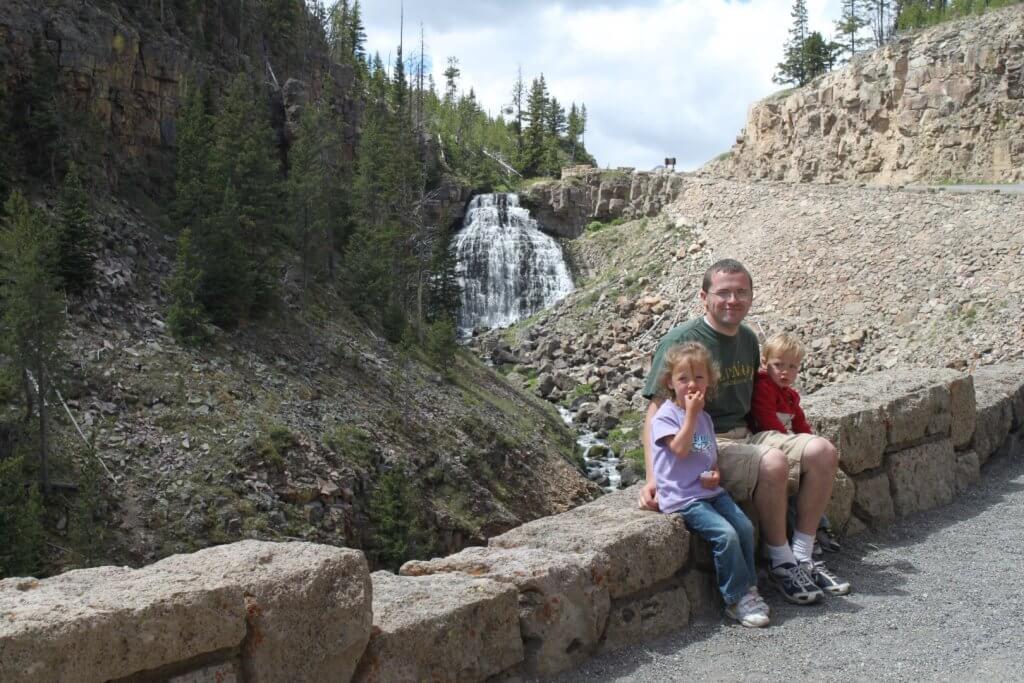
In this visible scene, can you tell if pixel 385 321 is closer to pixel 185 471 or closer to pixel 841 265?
pixel 185 471

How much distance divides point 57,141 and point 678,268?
3220cm

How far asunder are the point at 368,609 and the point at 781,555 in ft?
10.5

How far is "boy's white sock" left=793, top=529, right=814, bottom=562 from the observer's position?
246 inches

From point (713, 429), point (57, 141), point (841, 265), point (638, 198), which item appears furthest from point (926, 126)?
point (713, 429)

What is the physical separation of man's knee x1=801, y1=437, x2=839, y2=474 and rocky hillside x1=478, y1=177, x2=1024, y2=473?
24.0m

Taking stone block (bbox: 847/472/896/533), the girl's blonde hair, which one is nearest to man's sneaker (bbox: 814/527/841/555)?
stone block (bbox: 847/472/896/533)

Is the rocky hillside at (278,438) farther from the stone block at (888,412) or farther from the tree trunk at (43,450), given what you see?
the stone block at (888,412)

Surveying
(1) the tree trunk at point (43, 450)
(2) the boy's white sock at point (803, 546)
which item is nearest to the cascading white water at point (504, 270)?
(1) the tree trunk at point (43, 450)

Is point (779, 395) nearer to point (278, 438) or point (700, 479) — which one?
point (700, 479)

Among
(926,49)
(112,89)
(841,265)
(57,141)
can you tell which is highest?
(926,49)

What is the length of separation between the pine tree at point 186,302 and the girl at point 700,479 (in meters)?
23.9

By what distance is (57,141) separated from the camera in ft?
102

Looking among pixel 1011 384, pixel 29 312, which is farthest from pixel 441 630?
pixel 29 312

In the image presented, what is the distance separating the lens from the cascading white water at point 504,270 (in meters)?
55.3
